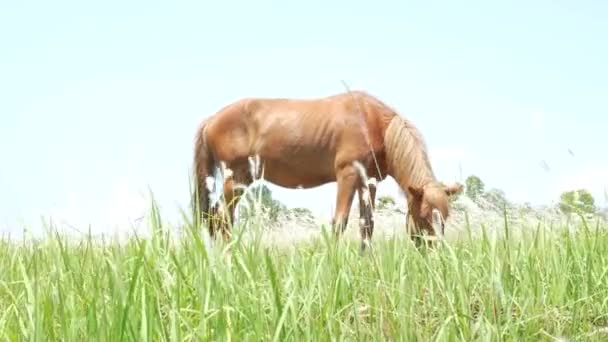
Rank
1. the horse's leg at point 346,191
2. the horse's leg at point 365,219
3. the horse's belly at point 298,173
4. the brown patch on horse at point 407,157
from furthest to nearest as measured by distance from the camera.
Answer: the horse's belly at point 298,173
the horse's leg at point 346,191
the brown patch on horse at point 407,157
the horse's leg at point 365,219

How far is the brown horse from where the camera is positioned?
9.14 metres

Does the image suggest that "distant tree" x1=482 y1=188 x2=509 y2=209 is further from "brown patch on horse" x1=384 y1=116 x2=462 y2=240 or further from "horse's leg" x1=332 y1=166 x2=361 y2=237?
"horse's leg" x1=332 y1=166 x2=361 y2=237

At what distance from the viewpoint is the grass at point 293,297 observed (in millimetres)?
1988

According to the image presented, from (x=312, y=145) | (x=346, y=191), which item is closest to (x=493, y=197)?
(x=346, y=191)

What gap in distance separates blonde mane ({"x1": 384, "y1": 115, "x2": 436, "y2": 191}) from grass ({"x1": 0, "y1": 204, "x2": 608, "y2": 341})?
16.6 ft

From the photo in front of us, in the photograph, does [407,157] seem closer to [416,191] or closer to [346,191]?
[346,191]

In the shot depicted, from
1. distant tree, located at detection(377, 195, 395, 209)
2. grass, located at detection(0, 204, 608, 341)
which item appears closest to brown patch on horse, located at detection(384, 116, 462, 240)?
distant tree, located at detection(377, 195, 395, 209)

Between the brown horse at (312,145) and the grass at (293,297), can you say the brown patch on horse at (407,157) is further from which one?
the grass at (293,297)

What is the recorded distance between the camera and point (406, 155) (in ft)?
29.5

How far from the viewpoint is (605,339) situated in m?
2.62

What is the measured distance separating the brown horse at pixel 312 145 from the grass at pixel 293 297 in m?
5.37

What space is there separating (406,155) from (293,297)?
6.96 meters

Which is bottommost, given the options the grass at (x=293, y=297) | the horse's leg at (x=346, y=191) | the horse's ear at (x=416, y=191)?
the horse's leg at (x=346, y=191)

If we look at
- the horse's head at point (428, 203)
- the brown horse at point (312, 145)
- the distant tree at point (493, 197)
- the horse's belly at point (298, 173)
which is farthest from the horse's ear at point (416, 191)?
the distant tree at point (493, 197)
